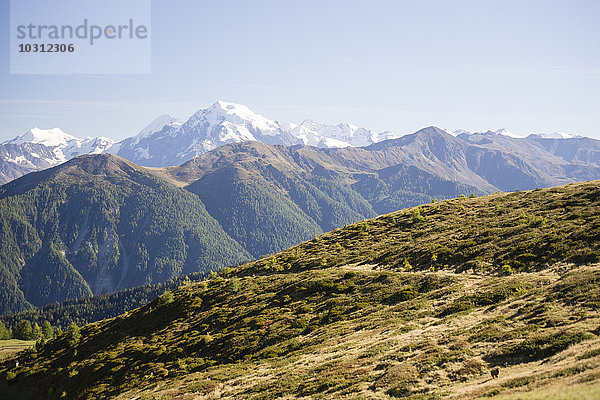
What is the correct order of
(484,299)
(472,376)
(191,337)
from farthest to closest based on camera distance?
(191,337) < (484,299) < (472,376)

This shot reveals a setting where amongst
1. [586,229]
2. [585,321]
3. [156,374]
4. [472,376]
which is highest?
[586,229]

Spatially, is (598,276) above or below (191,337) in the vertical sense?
above

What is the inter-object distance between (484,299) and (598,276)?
900 cm

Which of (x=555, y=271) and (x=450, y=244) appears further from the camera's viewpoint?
(x=450, y=244)

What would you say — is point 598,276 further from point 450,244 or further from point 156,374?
point 156,374

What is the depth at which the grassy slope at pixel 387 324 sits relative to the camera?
73.0 feet

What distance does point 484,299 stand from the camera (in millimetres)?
33375

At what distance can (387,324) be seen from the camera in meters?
34.7

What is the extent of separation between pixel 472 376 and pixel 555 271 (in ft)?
71.4

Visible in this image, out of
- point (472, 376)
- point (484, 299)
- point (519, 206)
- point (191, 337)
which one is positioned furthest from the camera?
point (519, 206)

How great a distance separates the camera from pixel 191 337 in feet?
167

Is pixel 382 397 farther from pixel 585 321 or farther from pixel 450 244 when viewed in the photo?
pixel 450 244

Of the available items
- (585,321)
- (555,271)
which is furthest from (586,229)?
(585,321)

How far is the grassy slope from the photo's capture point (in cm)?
2225
